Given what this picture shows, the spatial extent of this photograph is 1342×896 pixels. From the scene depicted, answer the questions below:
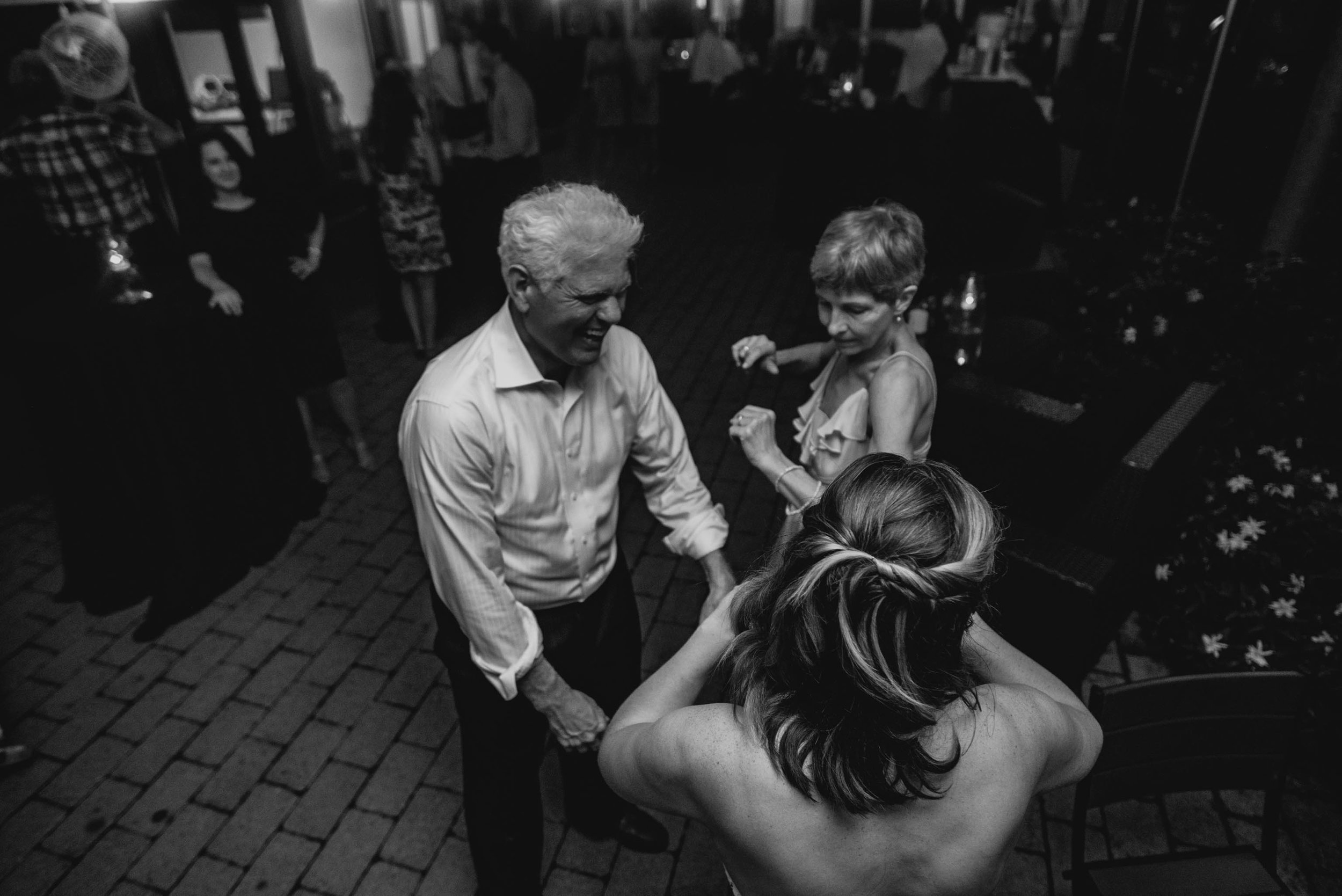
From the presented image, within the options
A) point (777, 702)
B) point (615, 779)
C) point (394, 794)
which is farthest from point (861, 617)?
point (394, 794)

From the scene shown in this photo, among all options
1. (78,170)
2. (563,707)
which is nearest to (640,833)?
(563,707)

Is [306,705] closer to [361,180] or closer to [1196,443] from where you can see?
[1196,443]

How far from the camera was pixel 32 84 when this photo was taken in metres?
4.38

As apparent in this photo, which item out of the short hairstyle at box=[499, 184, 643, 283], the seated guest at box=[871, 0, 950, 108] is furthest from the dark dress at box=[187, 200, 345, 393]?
the seated guest at box=[871, 0, 950, 108]

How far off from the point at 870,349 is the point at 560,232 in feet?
3.29

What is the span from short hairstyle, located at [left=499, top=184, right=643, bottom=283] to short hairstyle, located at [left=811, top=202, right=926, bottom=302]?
60 cm

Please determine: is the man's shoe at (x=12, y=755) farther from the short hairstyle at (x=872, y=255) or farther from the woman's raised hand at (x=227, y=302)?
the short hairstyle at (x=872, y=255)

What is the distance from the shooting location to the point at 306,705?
3.31 metres

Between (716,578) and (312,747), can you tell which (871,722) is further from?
(312,747)

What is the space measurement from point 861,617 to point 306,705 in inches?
115

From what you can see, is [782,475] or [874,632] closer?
[874,632]

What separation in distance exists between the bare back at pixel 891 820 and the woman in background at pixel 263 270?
376 cm

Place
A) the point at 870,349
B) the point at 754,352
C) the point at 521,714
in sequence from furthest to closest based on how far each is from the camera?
the point at 754,352 < the point at 870,349 < the point at 521,714

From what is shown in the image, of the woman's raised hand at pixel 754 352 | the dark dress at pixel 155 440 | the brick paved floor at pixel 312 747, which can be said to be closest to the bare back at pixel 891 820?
the woman's raised hand at pixel 754 352
